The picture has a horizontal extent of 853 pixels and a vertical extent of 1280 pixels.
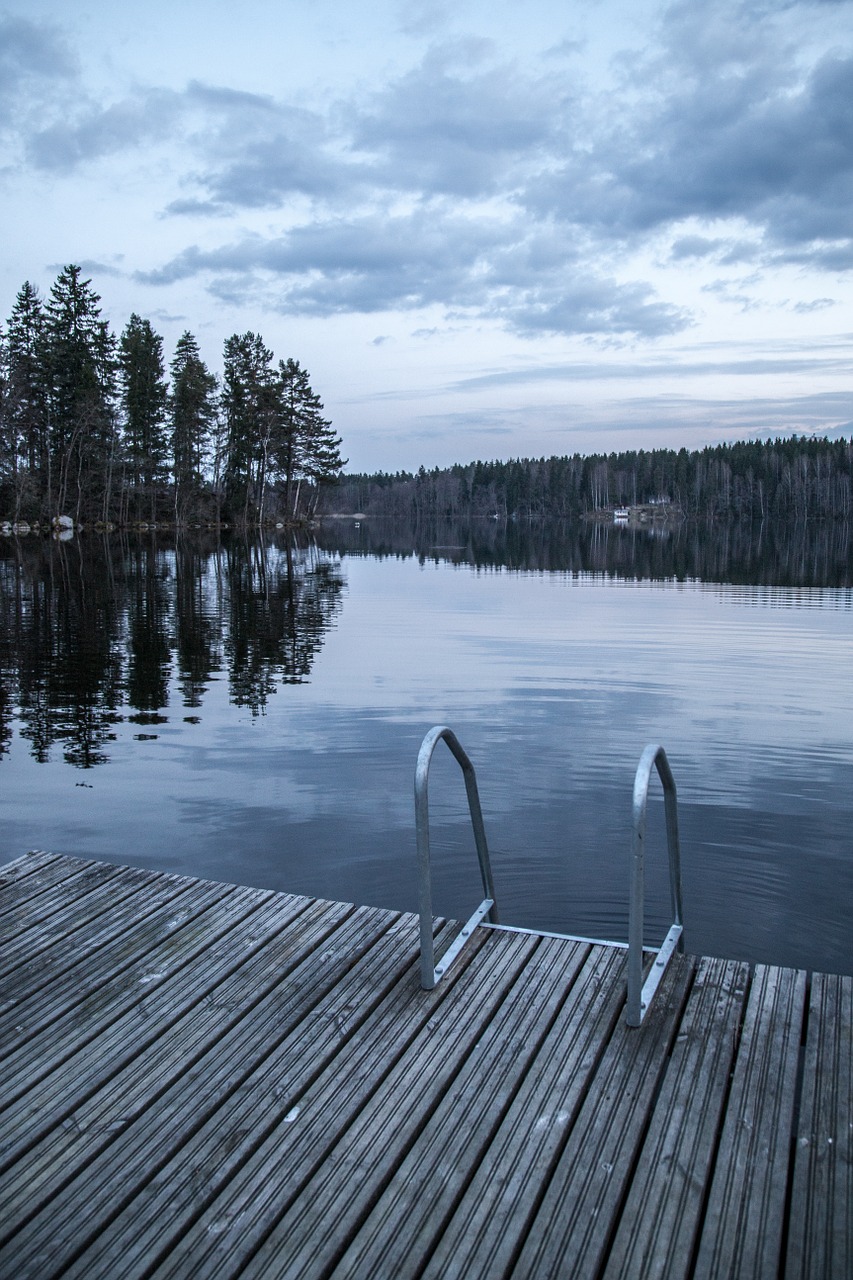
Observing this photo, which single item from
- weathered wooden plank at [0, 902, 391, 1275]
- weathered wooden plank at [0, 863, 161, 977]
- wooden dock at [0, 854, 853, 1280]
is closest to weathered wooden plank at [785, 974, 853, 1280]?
wooden dock at [0, 854, 853, 1280]

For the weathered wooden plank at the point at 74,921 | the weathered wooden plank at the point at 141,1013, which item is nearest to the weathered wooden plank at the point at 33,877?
the weathered wooden plank at the point at 74,921

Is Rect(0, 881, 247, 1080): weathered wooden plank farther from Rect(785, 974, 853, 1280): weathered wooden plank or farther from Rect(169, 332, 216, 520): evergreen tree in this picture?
Rect(169, 332, 216, 520): evergreen tree

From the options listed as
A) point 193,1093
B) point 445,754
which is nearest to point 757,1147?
point 193,1093

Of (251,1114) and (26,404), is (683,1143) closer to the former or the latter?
(251,1114)

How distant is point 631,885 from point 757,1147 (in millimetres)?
1039

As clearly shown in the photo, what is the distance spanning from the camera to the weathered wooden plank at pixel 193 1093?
3.18m

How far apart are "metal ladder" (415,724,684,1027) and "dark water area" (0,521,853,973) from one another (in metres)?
1.66

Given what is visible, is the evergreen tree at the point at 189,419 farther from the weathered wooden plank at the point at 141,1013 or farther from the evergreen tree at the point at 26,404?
the weathered wooden plank at the point at 141,1013

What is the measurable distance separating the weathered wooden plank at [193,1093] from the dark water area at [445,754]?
2253 millimetres

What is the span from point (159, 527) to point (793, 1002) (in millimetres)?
74621

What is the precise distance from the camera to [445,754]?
11656mm

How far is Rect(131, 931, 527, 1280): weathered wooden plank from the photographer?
3053mm

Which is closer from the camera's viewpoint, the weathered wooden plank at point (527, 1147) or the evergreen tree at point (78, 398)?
the weathered wooden plank at point (527, 1147)

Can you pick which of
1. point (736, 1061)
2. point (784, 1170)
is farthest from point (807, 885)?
point (784, 1170)
